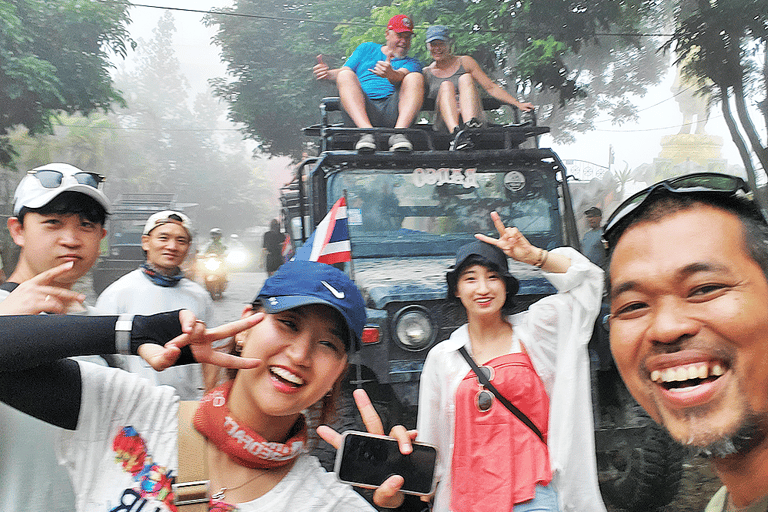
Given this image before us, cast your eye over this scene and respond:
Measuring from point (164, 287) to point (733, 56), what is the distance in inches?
106

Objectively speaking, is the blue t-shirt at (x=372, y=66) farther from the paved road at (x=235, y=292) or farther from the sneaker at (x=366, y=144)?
the paved road at (x=235, y=292)

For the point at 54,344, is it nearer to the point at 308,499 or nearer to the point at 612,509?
the point at 308,499

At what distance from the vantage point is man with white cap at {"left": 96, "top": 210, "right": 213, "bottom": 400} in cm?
197

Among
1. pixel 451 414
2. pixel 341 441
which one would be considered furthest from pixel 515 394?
pixel 341 441

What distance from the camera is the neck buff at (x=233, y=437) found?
1.09m

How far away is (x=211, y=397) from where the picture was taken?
44.2 inches

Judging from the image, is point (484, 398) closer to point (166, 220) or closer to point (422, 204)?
point (422, 204)

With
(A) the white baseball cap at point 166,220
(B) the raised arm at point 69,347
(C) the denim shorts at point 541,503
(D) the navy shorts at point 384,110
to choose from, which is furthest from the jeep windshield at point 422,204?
(B) the raised arm at point 69,347

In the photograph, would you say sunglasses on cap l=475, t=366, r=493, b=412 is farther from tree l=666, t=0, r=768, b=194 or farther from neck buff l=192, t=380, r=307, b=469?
tree l=666, t=0, r=768, b=194

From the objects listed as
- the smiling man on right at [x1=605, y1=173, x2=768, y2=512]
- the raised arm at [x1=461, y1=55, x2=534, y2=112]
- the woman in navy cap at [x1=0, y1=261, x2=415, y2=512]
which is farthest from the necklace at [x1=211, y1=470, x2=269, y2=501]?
the raised arm at [x1=461, y1=55, x2=534, y2=112]

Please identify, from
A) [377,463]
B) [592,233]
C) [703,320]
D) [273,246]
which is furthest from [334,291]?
[592,233]

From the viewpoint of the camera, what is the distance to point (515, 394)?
183cm

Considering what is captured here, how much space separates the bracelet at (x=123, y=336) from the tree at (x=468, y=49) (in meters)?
1.82

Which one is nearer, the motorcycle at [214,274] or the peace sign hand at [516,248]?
the peace sign hand at [516,248]
